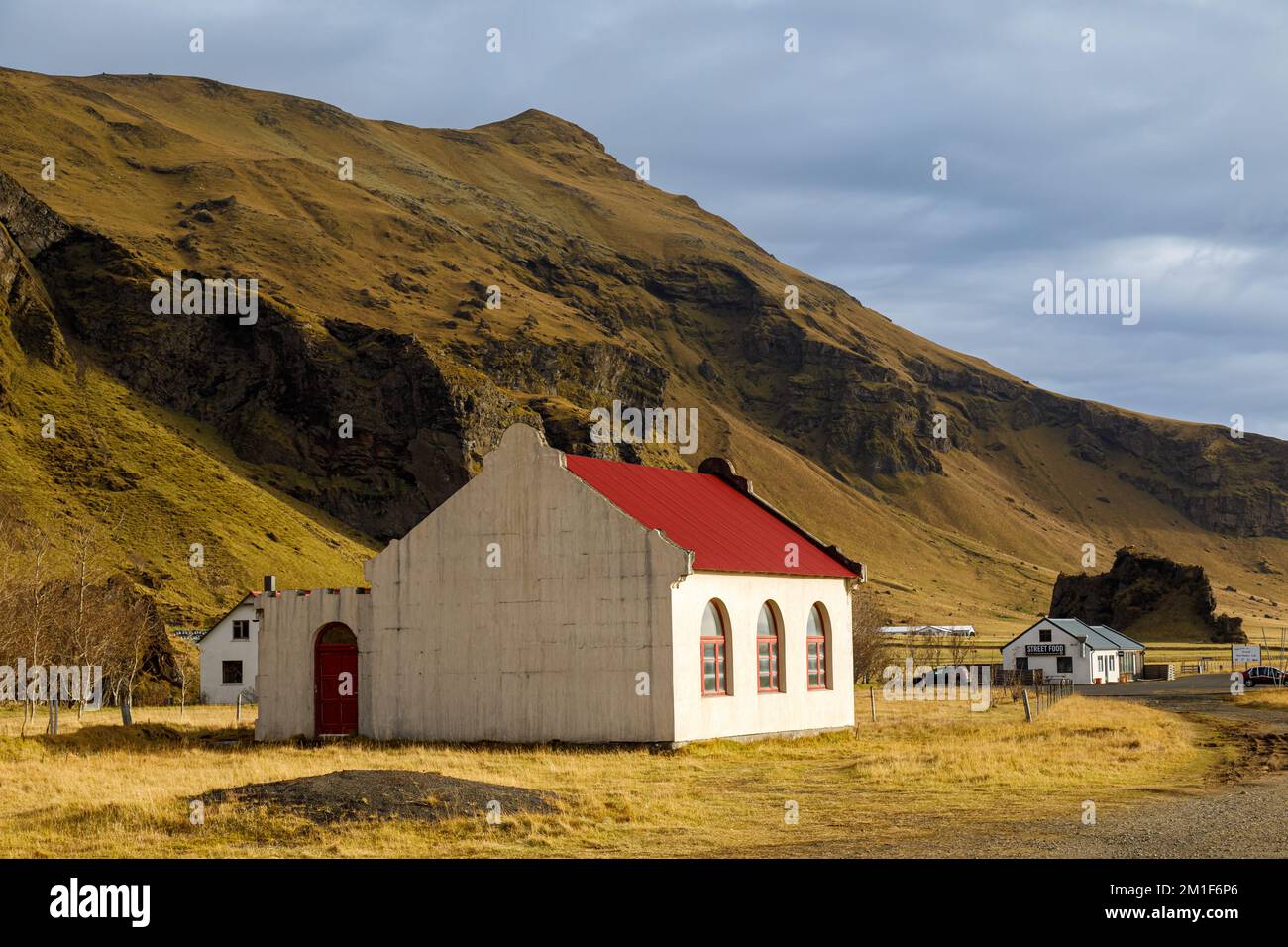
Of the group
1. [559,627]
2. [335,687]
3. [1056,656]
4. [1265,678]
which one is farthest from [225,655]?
[1265,678]

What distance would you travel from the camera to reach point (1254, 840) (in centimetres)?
1675

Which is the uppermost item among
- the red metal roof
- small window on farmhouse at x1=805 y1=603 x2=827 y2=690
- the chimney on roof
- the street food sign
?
the chimney on roof

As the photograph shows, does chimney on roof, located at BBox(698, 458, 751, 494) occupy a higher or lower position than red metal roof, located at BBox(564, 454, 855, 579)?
higher

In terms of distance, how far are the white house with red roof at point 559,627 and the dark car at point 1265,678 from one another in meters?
51.4

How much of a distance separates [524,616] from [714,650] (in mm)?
4890

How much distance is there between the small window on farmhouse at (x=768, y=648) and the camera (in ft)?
121

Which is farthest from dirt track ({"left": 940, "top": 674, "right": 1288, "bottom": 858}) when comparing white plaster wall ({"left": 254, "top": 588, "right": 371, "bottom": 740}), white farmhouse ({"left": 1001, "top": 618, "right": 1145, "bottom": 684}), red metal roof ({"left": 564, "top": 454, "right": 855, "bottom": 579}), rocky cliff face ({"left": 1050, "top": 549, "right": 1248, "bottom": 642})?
rocky cliff face ({"left": 1050, "top": 549, "right": 1248, "bottom": 642})

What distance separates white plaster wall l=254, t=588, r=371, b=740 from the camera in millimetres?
37875

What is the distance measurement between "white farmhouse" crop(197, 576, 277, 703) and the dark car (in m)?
57.2

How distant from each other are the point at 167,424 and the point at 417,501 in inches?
1029

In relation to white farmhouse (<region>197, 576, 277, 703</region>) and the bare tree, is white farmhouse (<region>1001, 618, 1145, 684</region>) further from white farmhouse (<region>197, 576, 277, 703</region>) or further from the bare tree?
white farmhouse (<region>197, 576, 277, 703</region>)

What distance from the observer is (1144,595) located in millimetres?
155875

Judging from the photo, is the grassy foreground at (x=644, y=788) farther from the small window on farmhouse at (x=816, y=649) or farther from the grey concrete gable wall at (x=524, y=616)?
the small window on farmhouse at (x=816, y=649)

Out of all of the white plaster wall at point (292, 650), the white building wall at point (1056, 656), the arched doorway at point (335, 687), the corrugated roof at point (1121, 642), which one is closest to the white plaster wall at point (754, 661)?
the white plaster wall at point (292, 650)
